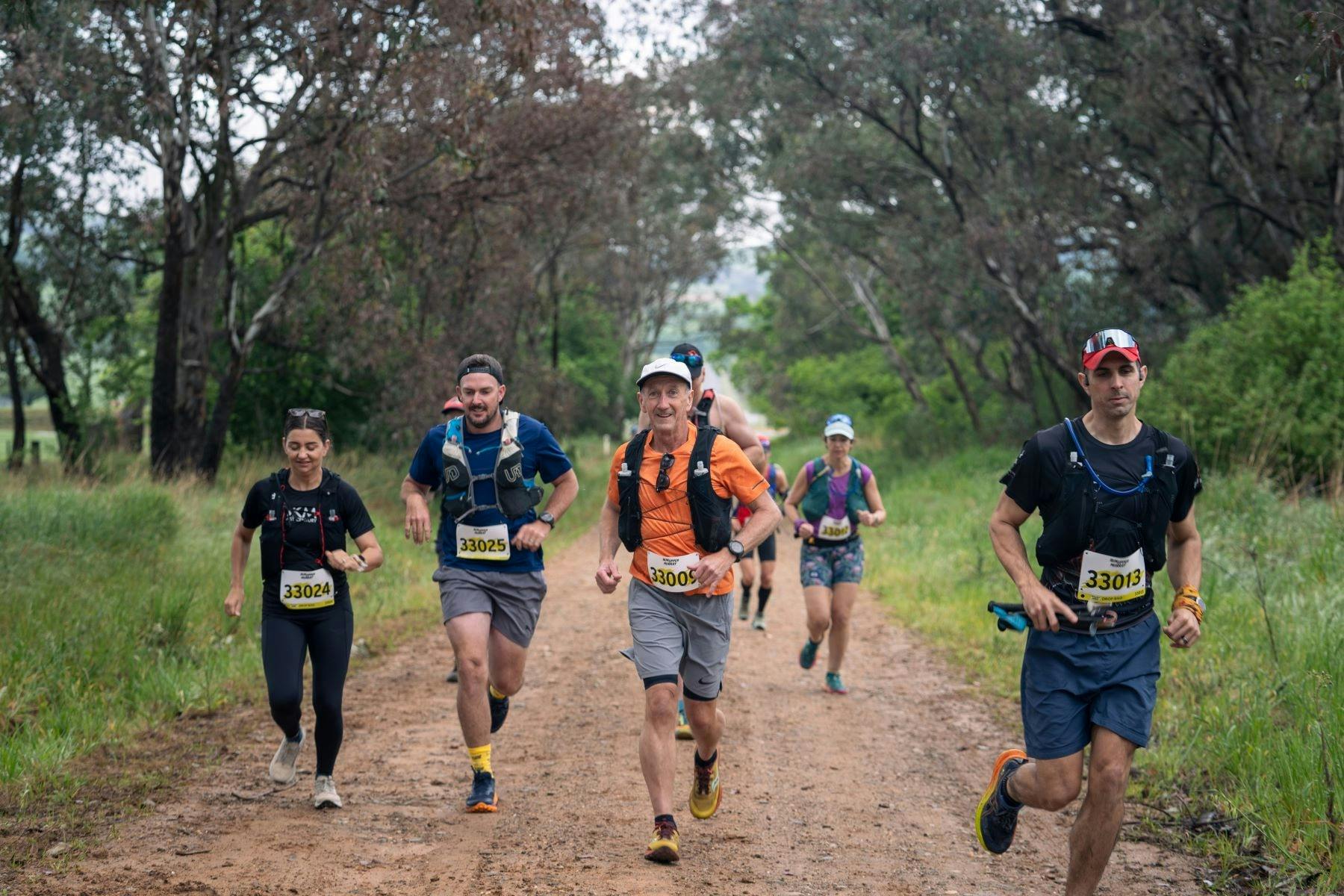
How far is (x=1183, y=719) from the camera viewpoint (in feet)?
26.0

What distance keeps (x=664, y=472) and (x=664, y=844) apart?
1.61 meters

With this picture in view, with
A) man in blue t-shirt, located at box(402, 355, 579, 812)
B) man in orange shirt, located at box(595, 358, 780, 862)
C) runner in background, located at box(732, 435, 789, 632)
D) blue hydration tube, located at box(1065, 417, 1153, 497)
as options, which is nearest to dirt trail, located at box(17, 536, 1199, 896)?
man in orange shirt, located at box(595, 358, 780, 862)

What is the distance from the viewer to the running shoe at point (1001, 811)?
5430 mm

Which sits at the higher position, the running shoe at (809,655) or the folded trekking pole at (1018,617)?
the folded trekking pole at (1018,617)

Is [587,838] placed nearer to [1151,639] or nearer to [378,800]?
[378,800]

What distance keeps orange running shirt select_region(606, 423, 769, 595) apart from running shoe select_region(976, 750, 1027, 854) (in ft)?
4.81

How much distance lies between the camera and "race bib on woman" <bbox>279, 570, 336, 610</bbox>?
6523mm

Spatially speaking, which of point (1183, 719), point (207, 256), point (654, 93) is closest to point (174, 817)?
point (1183, 719)

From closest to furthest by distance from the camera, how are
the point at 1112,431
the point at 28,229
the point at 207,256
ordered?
the point at 1112,431, the point at 207,256, the point at 28,229

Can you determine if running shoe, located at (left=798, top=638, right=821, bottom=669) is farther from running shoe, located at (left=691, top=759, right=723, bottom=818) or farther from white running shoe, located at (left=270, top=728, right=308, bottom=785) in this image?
white running shoe, located at (left=270, top=728, right=308, bottom=785)

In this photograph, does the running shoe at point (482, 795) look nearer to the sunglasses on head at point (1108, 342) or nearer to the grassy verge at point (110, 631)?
the grassy verge at point (110, 631)

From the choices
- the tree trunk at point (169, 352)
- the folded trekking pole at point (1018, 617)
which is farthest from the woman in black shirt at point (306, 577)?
the tree trunk at point (169, 352)

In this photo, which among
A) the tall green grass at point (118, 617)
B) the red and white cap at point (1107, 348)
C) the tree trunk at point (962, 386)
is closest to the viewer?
the red and white cap at point (1107, 348)

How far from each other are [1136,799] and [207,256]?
16.5 m
